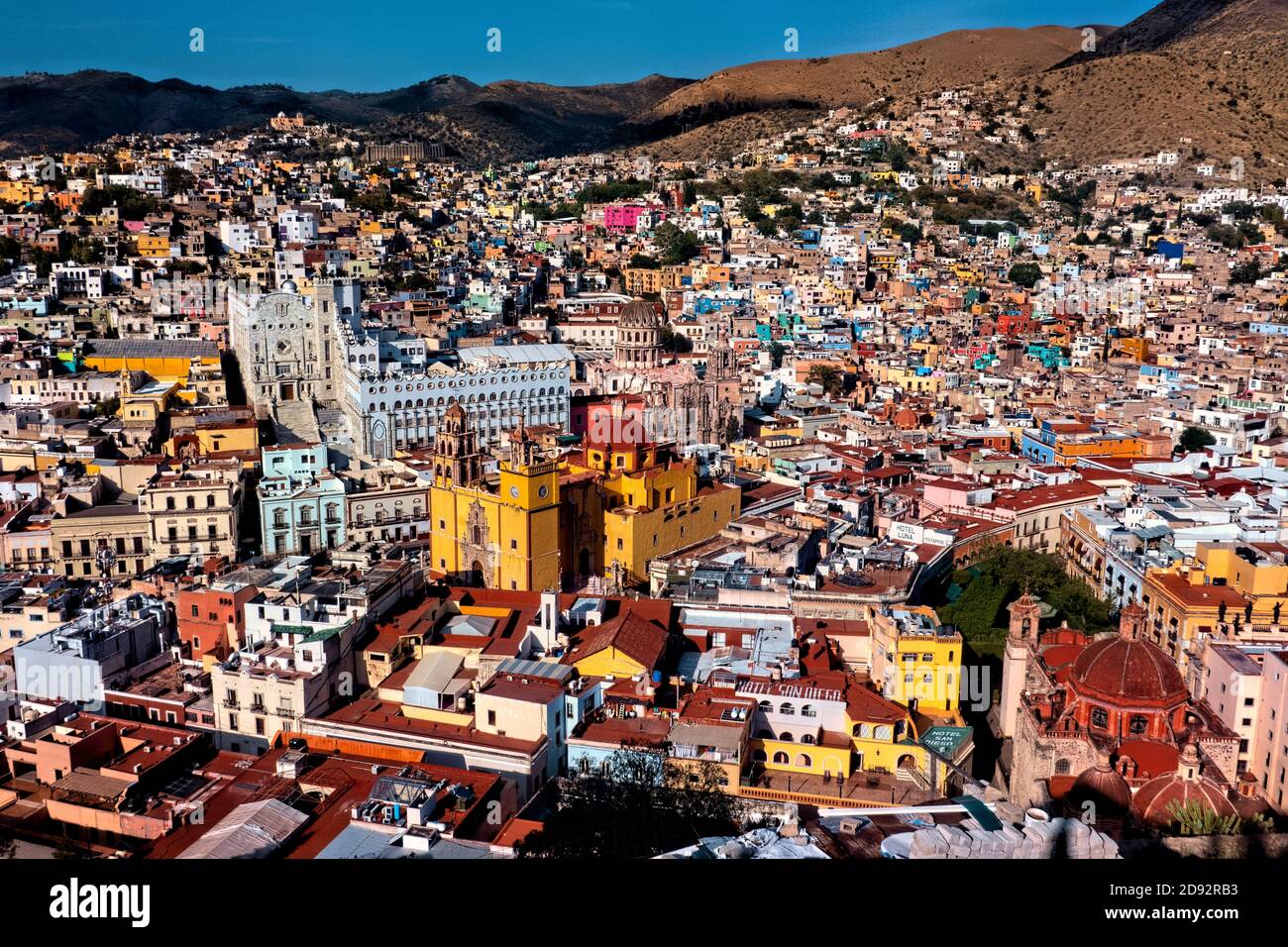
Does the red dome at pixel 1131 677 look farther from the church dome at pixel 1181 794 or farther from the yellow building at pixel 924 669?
the yellow building at pixel 924 669

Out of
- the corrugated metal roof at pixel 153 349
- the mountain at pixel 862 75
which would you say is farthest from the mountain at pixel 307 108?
the corrugated metal roof at pixel 153 349

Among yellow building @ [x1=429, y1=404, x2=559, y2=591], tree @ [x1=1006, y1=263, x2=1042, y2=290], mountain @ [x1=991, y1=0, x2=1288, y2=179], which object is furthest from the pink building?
yellow building @ [x1=429, y1=404, x2=559, y2=591]

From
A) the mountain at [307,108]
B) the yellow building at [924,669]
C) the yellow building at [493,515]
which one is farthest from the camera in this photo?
the mountain at [307,108]

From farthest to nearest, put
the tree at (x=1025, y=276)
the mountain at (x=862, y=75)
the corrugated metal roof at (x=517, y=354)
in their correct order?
the mountain at (x=862, y=75) < the tree at (x=1025, y=276) < the corrugated metal roof at (x=517, y=354)

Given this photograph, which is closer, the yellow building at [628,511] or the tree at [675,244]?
the yellow building at [628,511]
